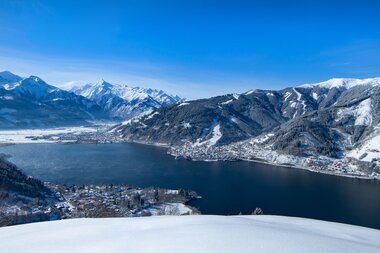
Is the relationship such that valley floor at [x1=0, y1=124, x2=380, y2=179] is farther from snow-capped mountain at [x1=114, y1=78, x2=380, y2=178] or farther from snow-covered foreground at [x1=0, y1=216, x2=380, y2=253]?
snow-covered foreground at [x1=0, y1=216, x2=380, y2=253]

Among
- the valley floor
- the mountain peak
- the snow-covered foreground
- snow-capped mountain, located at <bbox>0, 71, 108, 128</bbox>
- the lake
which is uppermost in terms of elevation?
the mountain peak

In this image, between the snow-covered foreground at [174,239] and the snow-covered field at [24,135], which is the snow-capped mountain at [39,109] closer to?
the snow-covered field at [24,135]

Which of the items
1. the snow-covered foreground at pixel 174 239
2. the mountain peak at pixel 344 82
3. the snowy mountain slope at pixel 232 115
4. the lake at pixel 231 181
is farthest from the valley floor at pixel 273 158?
the mountain peak at pixel 344 82

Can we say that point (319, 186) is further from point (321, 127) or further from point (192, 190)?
point (321, 127)

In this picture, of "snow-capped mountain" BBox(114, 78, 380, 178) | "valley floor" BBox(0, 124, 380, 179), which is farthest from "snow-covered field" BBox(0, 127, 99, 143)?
"snow-capped mountain" BBox(114, 78, 380, 178)

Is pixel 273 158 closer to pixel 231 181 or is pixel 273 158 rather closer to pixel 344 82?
pixel 231 181

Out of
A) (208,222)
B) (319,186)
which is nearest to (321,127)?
(319,186)
